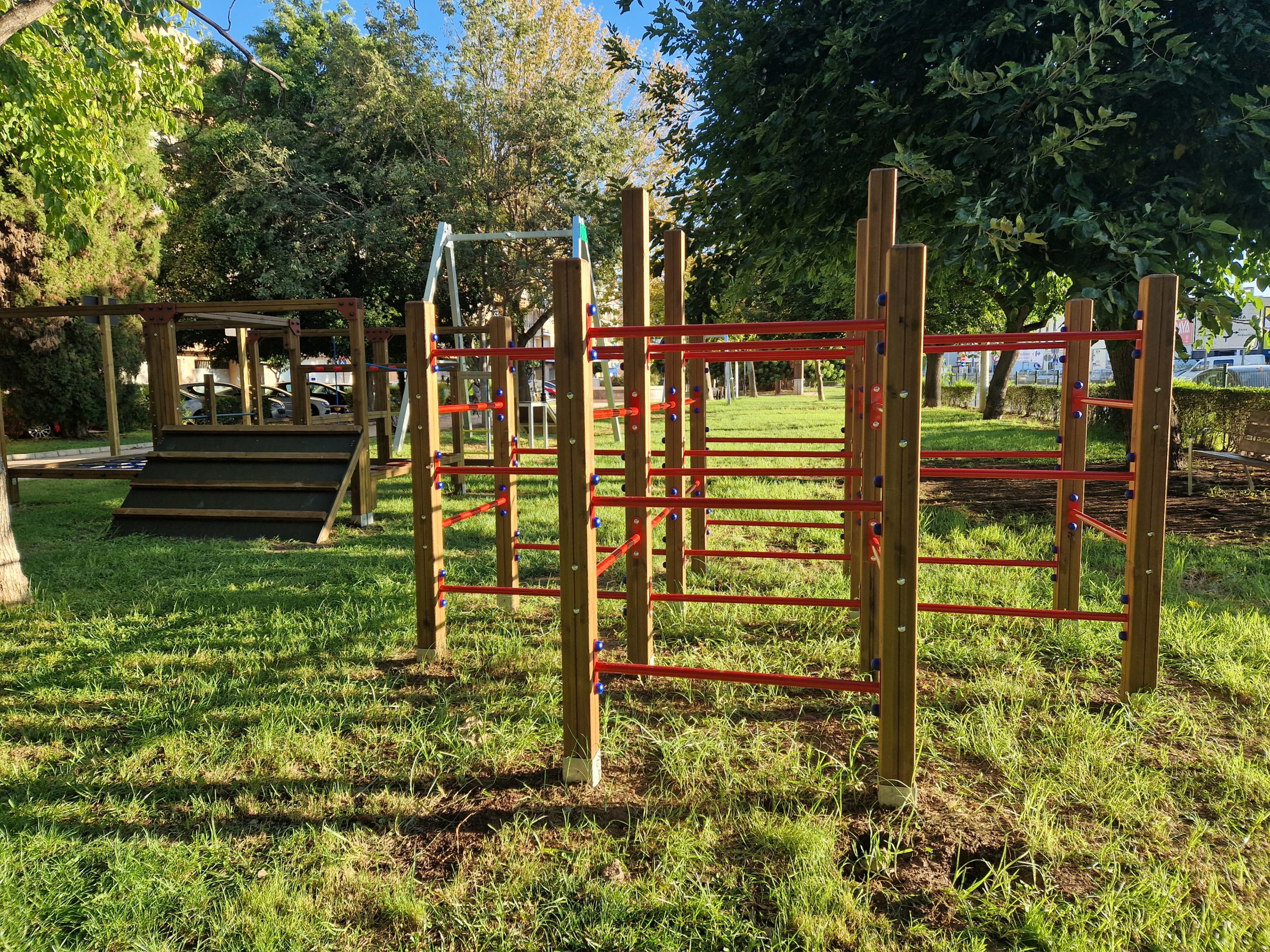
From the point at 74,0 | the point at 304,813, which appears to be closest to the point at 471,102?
the point at 74,0

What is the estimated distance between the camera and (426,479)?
379cm

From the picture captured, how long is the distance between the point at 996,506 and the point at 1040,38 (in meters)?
3.97

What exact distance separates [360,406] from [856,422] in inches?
184

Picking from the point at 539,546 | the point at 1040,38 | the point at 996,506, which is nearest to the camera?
the point at 539,546

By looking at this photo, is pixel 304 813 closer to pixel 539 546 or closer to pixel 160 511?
pixel 539 546

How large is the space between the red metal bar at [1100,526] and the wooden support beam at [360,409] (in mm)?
5681

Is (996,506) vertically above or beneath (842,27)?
beneath

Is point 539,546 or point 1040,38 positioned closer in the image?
point 539,546

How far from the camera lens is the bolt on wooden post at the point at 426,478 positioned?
373cm

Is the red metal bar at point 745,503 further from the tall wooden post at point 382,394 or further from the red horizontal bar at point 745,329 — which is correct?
the tall wooden post at point 382,394

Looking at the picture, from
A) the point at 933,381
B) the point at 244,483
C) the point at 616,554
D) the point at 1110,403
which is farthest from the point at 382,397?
the point at 933,381

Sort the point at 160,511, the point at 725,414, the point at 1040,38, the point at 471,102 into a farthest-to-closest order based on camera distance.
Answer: the point at 725,414 < the point at 471,102 < the point at 160,511 < the point at 1040,38

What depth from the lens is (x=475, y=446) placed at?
13320 millimetres

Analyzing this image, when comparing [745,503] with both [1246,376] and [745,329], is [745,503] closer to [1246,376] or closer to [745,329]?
[745,329]
